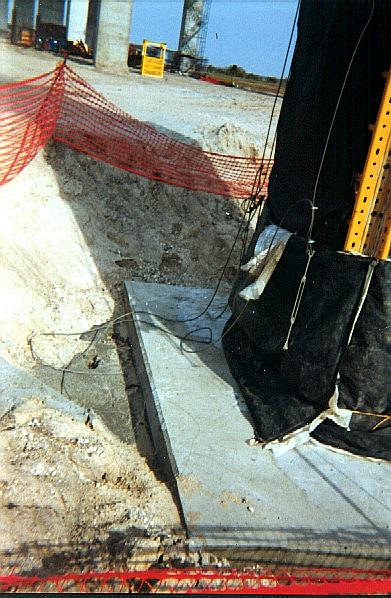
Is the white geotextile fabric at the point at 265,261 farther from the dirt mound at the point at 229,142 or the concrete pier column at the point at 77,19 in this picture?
the concrete pier column at the point at 77,19

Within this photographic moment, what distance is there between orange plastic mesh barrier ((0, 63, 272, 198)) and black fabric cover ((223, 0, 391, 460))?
381 cm

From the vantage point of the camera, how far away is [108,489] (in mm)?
3854

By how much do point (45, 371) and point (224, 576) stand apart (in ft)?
11.1

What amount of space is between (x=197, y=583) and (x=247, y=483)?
0.99 meters

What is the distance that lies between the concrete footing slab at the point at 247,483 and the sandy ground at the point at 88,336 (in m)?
0.25

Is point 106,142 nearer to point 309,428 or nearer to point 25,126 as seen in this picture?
point 25,126

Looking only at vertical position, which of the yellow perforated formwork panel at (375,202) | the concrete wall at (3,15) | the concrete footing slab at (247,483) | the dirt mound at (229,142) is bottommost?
the concrete footing slab at (247,483)

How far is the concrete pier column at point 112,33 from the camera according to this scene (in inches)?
811

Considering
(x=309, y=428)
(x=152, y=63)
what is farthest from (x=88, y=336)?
(x=152, y=63)

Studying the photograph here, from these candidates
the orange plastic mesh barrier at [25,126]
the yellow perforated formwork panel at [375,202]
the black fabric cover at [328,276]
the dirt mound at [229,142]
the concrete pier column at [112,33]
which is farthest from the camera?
the concrete pier column at [112,33]

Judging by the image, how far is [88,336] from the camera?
22.1ft

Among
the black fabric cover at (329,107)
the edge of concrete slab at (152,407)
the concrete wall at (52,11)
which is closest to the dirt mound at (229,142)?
the edge of concrete slab at (152,407)

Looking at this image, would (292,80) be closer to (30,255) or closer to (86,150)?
(30,255)

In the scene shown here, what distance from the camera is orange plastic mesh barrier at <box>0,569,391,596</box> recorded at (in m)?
2.91
